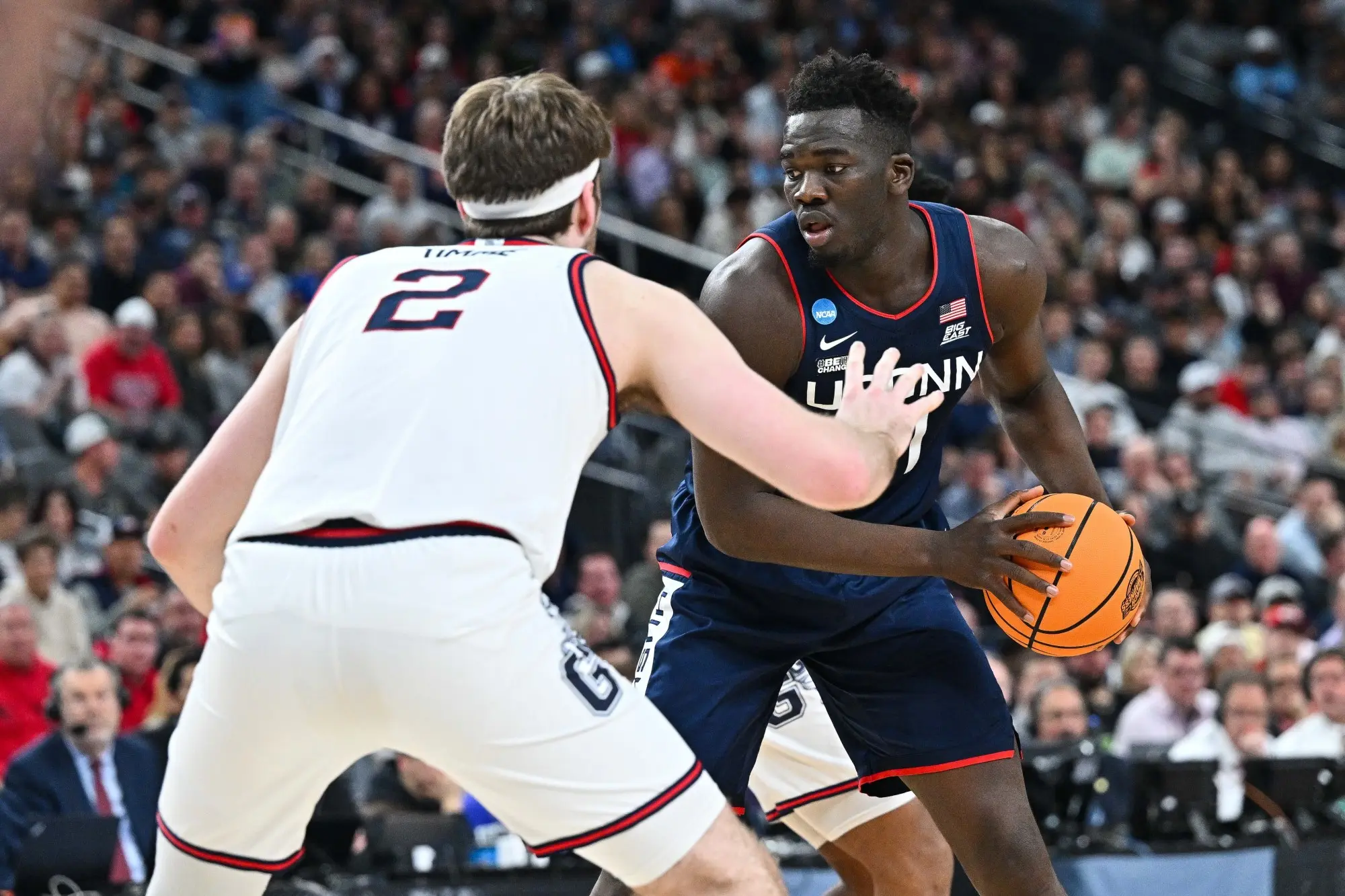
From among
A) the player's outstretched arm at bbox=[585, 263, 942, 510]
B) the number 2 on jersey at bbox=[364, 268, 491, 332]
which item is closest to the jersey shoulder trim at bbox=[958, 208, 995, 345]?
the player's outstretched arm at bbox=[585, 263, 942, 510]

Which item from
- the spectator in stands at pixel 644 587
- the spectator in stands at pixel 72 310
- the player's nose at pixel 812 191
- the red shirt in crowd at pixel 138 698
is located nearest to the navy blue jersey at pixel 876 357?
the player's nose at pixel 812 191

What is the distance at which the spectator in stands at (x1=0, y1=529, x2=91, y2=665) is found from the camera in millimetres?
9125

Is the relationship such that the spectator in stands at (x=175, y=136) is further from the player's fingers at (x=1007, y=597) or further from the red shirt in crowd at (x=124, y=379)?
the player's fingers at (x=1007, y=597)

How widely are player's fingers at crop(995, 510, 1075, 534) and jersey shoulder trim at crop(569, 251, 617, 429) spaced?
128 cm

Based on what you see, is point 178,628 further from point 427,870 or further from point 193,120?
point 193,120

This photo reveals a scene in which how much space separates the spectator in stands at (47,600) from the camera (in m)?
9.12

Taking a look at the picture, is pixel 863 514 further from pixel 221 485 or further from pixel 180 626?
pixel 180 626

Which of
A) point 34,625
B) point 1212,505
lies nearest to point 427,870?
point 34,625

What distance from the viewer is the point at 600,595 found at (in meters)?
10.6

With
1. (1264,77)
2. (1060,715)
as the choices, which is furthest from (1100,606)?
(1264,77)

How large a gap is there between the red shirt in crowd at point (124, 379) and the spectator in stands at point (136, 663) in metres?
2.52

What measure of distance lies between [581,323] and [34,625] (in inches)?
260

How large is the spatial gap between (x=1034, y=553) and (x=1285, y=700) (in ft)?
20.3

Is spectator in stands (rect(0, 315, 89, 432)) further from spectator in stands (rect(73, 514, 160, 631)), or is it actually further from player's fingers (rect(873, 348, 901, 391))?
player's fingers (rect(873, 348, 901, 391))
